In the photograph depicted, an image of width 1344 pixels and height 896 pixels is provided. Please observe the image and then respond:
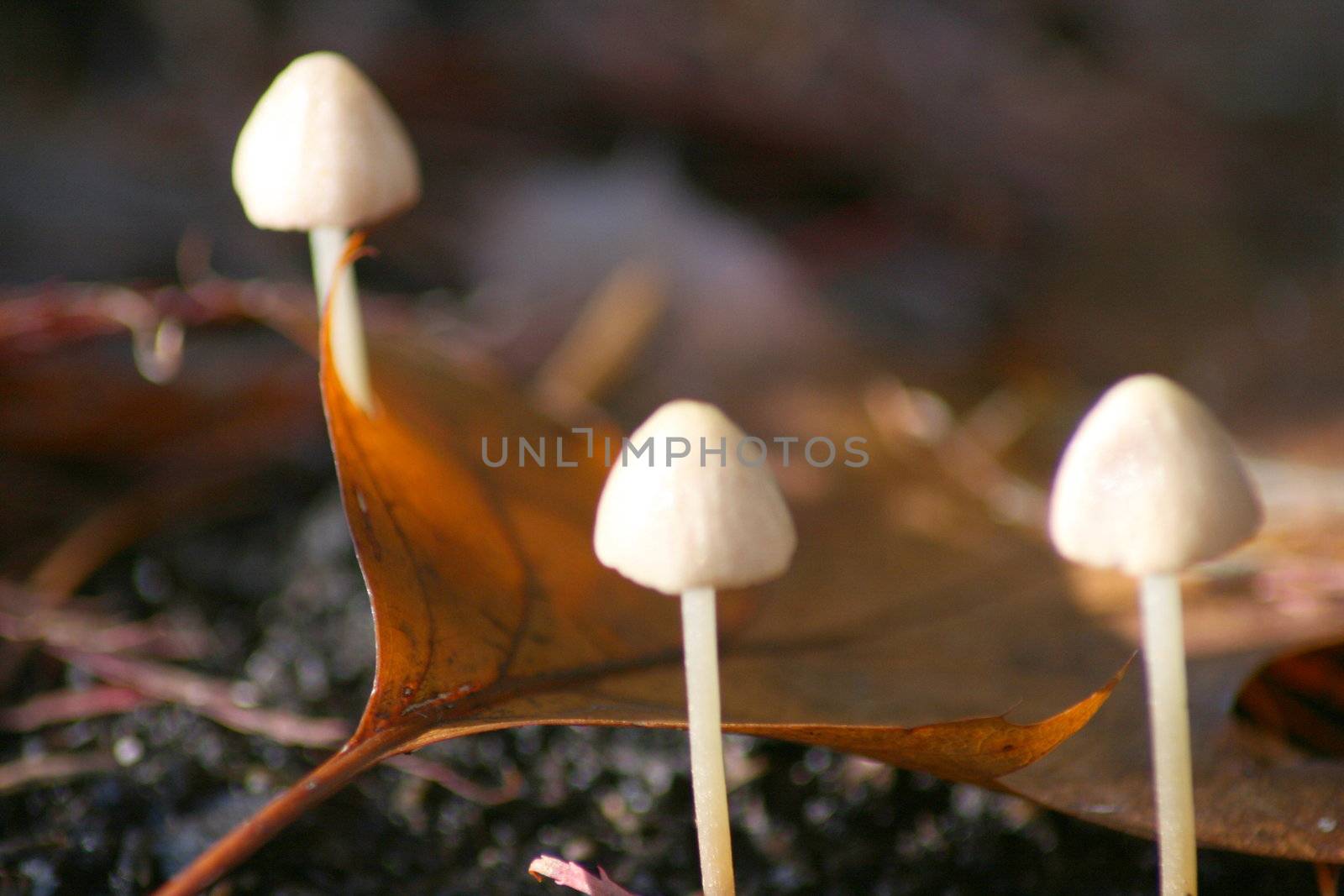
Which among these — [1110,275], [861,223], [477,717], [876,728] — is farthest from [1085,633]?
[861,223]

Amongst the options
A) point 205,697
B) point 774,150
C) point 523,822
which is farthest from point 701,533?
point 774,150

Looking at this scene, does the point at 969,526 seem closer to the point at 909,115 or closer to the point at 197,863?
the point at 197,863

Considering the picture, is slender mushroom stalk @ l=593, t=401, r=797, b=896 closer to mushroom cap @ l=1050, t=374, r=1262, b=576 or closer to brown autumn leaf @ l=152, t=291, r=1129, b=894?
brown autumn leaf @ l=152, t=291, r=1129, b=894

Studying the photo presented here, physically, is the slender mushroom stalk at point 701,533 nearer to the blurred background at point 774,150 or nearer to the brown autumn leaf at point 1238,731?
the brown autumn leaf at point 1238,731

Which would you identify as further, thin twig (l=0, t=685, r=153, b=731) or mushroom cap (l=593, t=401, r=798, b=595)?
thin twig (l=0, t=685, r=153, b=731)

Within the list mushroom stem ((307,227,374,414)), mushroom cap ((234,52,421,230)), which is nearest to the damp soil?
mushroom stem ((307,227,374,414))

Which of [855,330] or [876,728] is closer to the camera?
[876,728]
